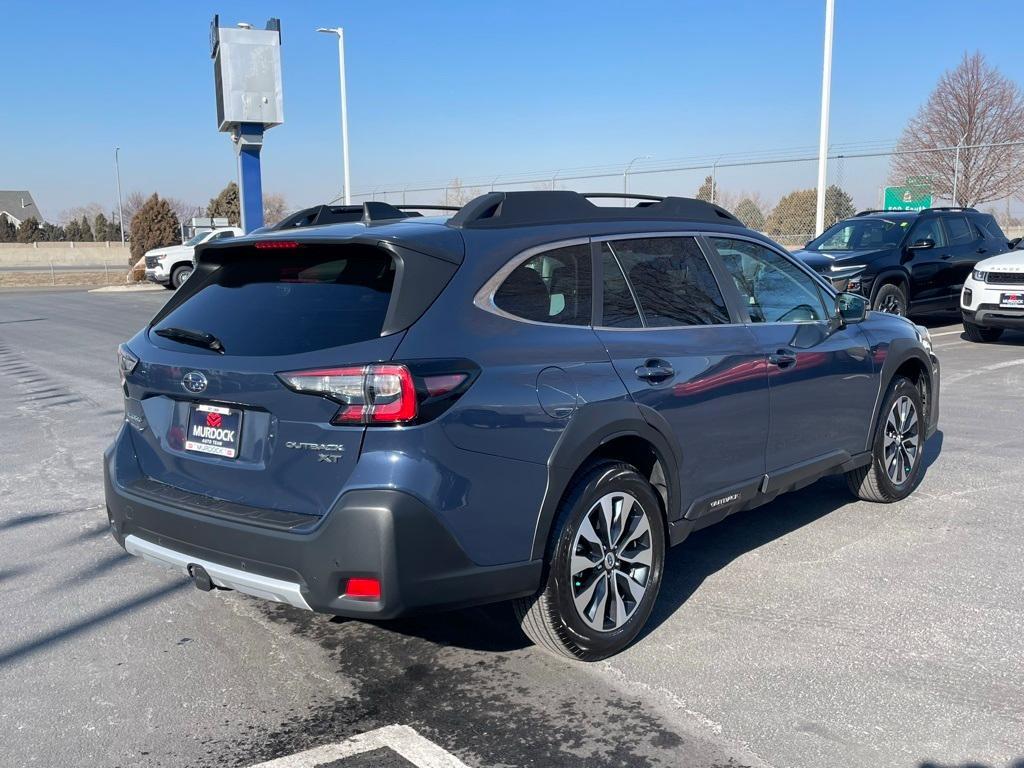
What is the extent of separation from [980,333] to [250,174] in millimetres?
14996

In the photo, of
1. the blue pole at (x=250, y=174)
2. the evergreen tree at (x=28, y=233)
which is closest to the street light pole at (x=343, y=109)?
the blue pole at (x=250, y=174)

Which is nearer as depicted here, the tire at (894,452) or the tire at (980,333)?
the tire at (894,452)

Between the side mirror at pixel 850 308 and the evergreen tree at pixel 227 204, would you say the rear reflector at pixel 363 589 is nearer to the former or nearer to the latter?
the side mirror at pixel 850 308

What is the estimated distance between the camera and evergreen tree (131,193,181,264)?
1801 inches

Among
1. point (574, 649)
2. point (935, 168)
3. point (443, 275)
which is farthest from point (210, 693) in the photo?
point (935, 168)

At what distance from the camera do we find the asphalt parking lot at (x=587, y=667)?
320cm

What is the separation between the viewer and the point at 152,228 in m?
46.0

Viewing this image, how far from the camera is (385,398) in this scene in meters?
3.12

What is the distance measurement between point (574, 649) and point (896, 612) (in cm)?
158

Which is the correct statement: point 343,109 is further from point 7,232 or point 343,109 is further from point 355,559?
point 7,232

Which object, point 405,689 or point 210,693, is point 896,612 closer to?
point 405,689

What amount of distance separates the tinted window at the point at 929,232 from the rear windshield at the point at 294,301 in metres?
12.8

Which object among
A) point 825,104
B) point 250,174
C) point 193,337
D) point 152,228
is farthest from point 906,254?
point 152,228

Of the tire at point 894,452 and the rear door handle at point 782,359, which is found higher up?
the rear door handle at point 782,359
